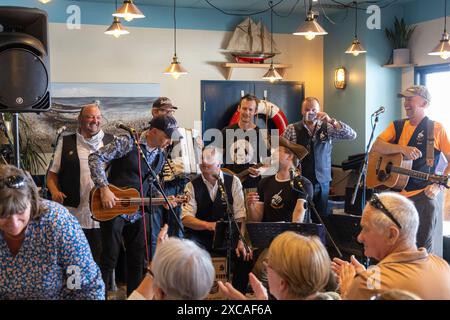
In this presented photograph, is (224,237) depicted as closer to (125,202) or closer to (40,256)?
(125,202)

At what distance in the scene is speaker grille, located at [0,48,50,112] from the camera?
2768mm

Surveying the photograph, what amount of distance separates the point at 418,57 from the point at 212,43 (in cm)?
261

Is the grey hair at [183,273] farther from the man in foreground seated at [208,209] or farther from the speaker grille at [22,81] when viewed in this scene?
the man in foreground seated at [208,209]

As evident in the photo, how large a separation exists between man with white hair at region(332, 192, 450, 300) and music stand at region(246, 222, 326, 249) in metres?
1.02

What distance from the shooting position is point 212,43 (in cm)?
756

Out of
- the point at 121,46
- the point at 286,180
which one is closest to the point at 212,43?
the point at 121,46

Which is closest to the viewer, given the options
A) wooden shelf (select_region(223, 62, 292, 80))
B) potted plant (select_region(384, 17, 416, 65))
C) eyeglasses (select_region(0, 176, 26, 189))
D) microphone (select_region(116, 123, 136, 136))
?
eyeglasses (select_region(0, 176, 26, 189))

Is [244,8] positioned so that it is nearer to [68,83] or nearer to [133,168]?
[68,83]

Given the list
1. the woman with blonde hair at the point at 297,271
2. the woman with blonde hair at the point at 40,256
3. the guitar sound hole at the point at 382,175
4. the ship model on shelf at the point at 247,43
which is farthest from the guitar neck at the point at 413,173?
the ship model on shelf at the point at 247,43

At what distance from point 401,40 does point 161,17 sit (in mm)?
3016

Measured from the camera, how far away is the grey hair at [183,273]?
1.71m

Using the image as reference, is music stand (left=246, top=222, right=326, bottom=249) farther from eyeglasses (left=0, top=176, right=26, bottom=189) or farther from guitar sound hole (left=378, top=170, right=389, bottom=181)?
eyeglasses (left=0, top=176, right=26, bottom=189)

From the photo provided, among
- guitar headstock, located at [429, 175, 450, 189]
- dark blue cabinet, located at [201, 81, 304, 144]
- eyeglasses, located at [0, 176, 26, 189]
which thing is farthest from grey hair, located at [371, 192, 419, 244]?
dark blue cabinet, located at [201, 81, 304, 144]

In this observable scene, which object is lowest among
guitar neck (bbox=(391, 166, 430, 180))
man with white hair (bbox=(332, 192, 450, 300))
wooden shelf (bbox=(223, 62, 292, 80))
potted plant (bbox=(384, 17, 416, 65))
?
man with white hair (bbox=(332, 192, 450, 300))
